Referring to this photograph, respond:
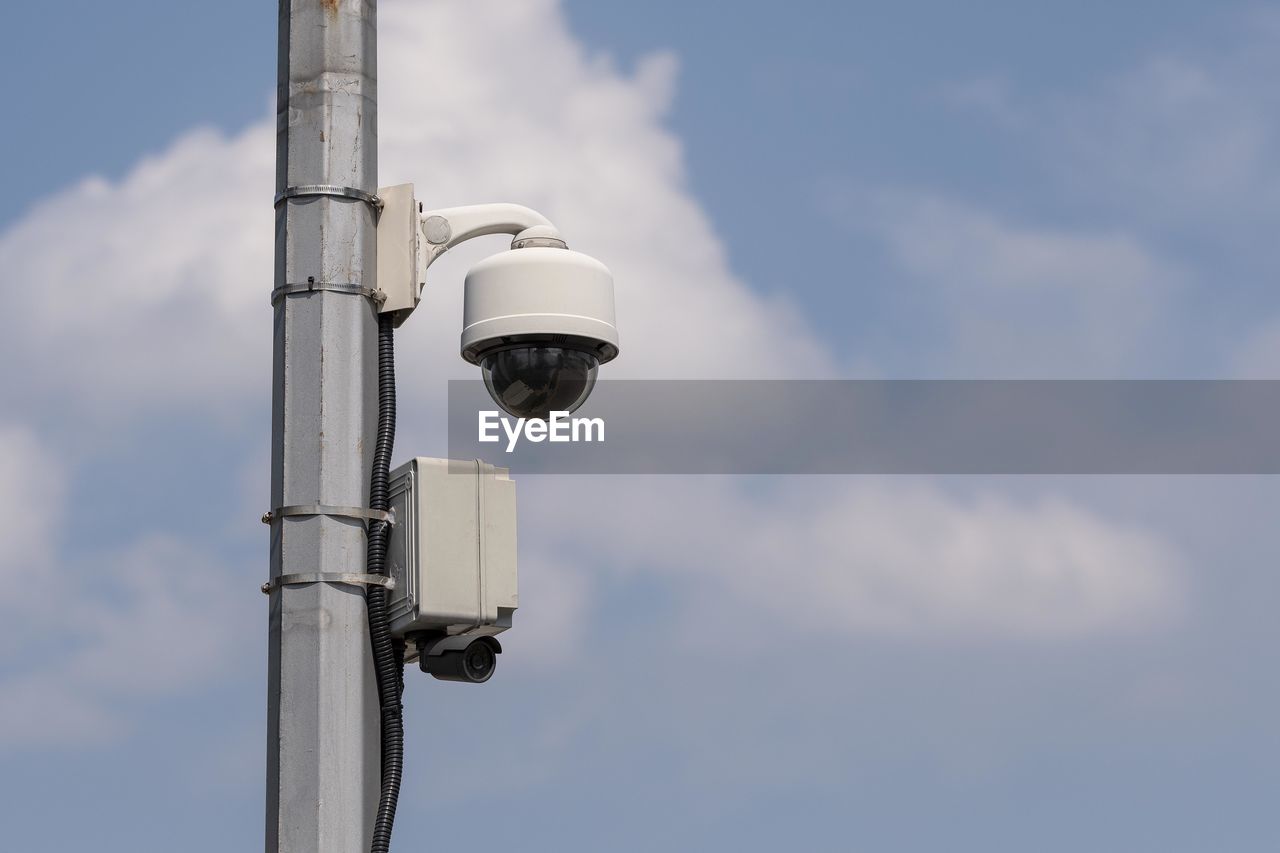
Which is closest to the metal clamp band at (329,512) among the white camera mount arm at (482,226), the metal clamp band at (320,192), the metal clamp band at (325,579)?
the metal clamp band at (325,579)

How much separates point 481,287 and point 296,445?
74 cm

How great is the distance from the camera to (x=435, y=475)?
5852 mm

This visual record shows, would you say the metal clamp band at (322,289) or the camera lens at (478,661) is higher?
the metal clamp band at (322,289)

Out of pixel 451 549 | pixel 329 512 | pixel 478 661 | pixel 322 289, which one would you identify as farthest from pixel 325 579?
pixel 322 289

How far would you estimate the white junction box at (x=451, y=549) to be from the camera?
5.74m

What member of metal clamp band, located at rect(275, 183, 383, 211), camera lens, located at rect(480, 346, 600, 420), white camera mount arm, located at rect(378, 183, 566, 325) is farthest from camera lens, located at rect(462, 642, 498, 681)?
metal clamp band, located at rect(275, 183, 383, 211)

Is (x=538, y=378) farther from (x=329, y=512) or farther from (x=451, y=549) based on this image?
(x=329, y=512)

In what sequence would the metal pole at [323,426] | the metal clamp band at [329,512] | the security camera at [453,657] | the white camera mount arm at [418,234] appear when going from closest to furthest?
the metal pole at [323,426], the metal clamp band at [329,512], the security camera at [453,657], the white camera mount arm at [418,234]

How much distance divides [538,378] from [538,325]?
0.55 ft

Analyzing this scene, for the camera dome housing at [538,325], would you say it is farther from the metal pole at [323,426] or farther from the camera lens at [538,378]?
the metal pole at [323,426]

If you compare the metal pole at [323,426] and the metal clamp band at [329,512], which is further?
the metal clamp band at [329,512]

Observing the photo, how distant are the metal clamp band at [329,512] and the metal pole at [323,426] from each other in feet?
0.05

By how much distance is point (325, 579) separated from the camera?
18.4 ft

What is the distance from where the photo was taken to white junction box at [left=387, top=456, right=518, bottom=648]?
5.74 metres
